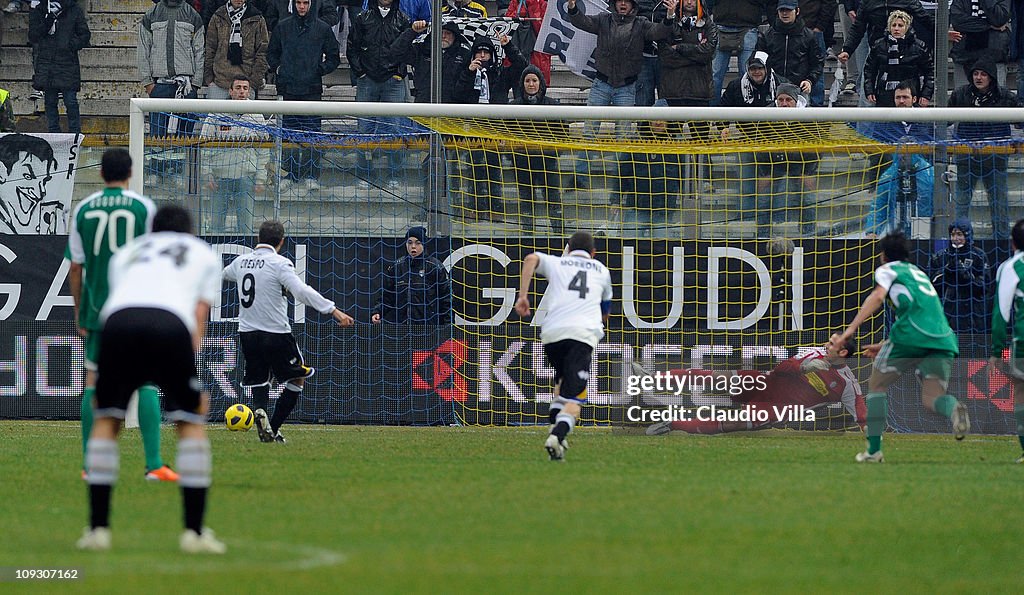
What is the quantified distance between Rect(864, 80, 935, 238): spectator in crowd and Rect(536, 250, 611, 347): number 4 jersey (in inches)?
219

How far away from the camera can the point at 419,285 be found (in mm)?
17484

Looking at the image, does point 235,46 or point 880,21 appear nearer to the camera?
point 880,21

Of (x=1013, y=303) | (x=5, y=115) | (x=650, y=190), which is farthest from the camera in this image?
(x=5, y=115)

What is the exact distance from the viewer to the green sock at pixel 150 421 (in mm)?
10164

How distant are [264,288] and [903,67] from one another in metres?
9.12

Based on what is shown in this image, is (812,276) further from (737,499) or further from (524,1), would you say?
(737,499)

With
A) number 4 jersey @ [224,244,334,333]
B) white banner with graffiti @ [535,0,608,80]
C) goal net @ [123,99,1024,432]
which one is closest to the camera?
number 4 jersey @ [224,244,334,333]

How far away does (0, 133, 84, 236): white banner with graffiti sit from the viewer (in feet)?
59.8

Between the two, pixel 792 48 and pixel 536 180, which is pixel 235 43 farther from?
pixel 792 48

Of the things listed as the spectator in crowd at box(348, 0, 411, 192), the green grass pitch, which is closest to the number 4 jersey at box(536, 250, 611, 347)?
the green grass pitch

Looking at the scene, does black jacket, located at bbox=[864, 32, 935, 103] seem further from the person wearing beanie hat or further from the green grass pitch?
the green grass pitch

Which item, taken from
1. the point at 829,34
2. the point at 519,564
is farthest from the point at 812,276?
the point at 519,564

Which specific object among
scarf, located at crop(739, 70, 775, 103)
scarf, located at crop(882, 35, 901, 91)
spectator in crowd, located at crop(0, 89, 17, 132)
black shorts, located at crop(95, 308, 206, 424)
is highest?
scarf, located at crop(882, 35, 901, 91)

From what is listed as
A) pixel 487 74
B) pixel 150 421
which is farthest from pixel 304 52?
pixel 150 421
